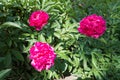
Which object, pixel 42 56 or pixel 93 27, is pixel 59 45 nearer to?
pixel 93 27

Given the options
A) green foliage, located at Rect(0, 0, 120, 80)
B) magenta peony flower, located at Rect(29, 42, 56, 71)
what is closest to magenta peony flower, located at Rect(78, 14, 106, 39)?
green foliage, located at Rect(0, 0, 120, 80)

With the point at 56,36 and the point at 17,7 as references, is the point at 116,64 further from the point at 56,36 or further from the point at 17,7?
the point at 17,7

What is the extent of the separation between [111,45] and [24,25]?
0.97 meters

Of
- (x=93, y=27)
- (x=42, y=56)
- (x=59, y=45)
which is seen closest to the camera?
(x=42, y=56)

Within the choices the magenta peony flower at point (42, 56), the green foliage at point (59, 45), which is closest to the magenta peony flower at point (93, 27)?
the green foliage at point (59, 45)

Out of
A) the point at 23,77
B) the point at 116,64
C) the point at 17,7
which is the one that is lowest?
the point at 23,77

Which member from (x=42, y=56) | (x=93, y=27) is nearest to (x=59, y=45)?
(x=93, y=27)

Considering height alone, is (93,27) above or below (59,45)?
above

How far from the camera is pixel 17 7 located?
3.72 m

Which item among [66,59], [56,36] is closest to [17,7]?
A: [56,36]

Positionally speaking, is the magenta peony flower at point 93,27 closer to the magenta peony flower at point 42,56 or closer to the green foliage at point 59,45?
the green foliage at point 59,45

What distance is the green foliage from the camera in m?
3.10

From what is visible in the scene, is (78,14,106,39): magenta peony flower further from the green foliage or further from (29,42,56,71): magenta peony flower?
(29,42,56,71): magenta peony flower

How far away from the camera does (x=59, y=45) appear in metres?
3.20
